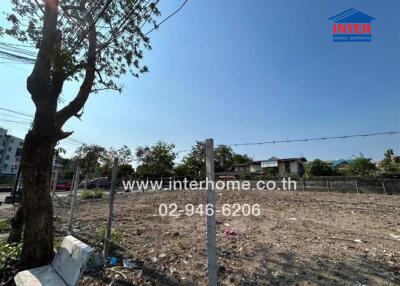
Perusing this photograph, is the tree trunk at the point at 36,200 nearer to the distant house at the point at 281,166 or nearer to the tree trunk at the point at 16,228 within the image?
the tree trunk at the point at 16,228

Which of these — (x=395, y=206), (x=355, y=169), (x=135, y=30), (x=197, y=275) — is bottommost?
(x=197, y=275)

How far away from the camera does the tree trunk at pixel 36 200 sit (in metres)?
3.55

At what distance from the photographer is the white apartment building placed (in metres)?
49.0

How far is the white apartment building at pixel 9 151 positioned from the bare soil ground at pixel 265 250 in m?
56.1

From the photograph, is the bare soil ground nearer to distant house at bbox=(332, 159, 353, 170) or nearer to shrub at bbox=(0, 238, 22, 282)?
shrub at bbox=(0, 238, 22, 282)

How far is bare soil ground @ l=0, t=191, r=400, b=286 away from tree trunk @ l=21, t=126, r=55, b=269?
0.95m

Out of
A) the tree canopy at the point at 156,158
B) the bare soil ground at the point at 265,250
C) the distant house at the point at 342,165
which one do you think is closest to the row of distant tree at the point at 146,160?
the tree canopy at the point at 156,158

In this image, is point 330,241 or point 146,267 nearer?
point 146,267

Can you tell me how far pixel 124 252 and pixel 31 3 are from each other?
228 inches

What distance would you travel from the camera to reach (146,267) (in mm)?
3588

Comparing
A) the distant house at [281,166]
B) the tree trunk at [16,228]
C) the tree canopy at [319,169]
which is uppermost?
the distant house at [281,166]

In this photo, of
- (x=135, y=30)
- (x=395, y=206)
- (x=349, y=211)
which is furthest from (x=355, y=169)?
(x=135, y=30)

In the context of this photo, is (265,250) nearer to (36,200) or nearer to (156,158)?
(36,200)

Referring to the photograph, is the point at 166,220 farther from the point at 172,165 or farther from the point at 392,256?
the point at 172,165
